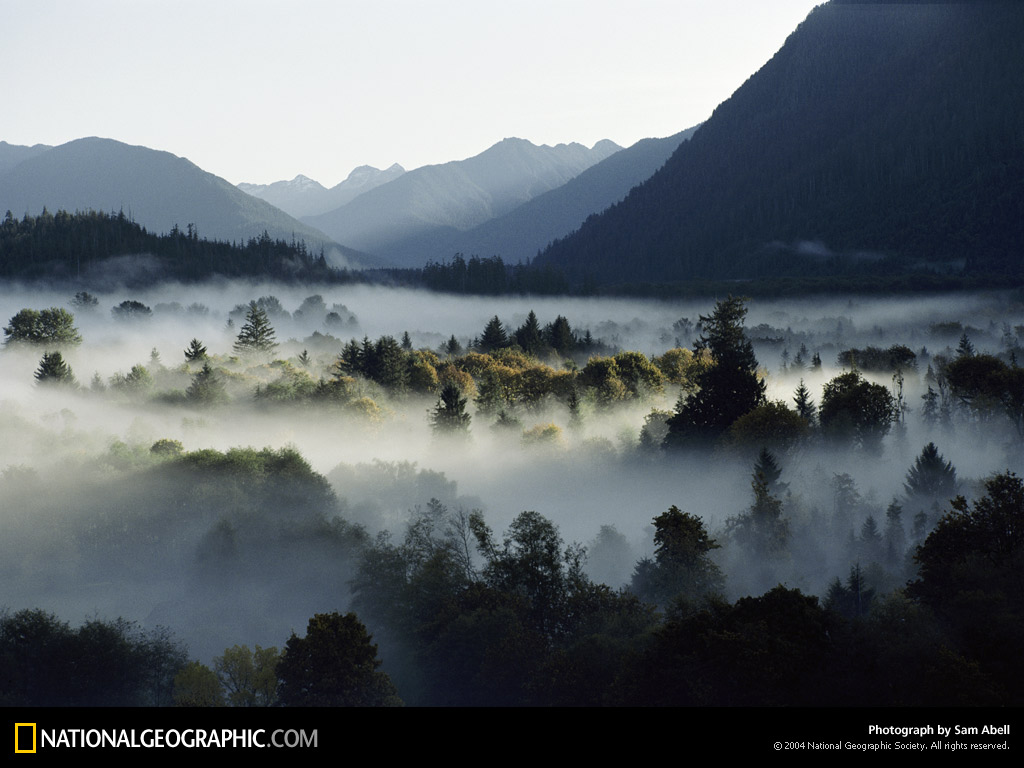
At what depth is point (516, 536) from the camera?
7106 cm

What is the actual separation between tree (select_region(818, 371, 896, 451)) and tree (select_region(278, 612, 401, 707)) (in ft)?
263

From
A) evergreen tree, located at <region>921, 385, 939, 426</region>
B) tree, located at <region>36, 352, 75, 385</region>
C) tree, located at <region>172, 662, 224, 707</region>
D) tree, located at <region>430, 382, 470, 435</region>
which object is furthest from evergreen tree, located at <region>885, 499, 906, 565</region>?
tree, located at <region>36, 352, 75, 385</region>

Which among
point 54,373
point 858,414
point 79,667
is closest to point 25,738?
point 79,667

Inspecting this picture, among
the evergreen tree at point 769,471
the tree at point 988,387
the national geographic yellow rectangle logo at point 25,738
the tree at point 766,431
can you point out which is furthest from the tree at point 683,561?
the tree at point 988,387

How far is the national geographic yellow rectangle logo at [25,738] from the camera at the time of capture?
32438mm

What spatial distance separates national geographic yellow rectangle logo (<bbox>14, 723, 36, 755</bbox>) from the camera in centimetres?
3244

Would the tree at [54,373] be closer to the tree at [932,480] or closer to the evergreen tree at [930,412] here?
the tree at [932,480]

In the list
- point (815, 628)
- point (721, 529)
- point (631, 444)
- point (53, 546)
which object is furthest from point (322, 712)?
point (631, 444)

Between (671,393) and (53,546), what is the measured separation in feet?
359

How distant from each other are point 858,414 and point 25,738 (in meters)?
109

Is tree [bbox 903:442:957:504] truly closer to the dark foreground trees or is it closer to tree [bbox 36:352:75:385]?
the dark foreground trees

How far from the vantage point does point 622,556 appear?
97.8m

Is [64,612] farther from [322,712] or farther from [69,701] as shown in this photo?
[322,712]

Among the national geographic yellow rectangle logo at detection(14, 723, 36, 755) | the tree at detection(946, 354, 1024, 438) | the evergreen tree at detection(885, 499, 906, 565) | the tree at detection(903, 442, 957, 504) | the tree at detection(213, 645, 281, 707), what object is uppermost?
the tree at detection(946, 354, 1024, 438)
